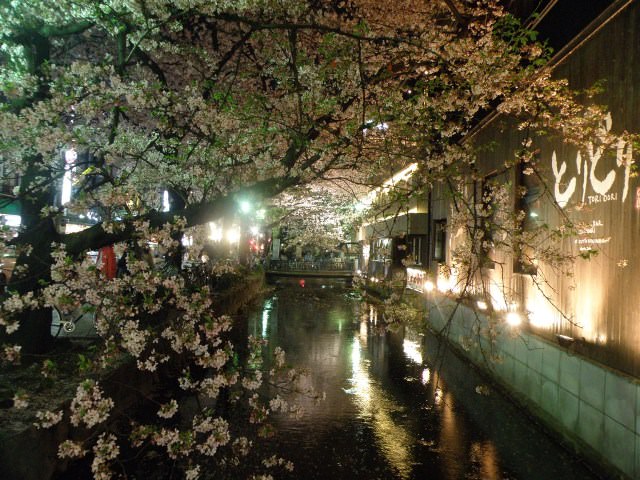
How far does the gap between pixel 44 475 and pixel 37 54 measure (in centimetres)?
672

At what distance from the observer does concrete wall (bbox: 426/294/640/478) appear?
627 centimetres

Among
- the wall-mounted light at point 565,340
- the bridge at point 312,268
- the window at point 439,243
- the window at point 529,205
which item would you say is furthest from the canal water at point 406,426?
the bridge at point 312,268

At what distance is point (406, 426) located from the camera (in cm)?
856

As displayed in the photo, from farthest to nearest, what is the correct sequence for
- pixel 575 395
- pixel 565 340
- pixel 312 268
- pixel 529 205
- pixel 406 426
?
pixel 312 268, pixel 529 205, pixel 406 426, pixel 565 340, pixel 575 395

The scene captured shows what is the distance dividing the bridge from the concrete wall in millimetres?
36614

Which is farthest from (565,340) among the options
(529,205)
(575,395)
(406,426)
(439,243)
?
(439,243)

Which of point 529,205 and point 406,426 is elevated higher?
point 529,205

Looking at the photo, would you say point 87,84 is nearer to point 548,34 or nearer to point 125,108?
point 125,108

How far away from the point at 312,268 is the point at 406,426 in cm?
3994

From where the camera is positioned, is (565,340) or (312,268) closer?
(565,340)

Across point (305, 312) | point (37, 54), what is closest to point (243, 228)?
point (305, 312)

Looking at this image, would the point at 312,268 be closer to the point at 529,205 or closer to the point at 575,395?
the point at 529,205

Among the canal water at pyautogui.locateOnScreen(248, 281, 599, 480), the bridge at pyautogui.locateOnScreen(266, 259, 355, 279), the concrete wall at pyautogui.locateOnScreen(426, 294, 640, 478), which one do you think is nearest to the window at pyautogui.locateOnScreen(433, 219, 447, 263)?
the canal water at pyautogui.locateOnScreen(248, 281, 599, 480)

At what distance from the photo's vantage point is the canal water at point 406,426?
692cm
